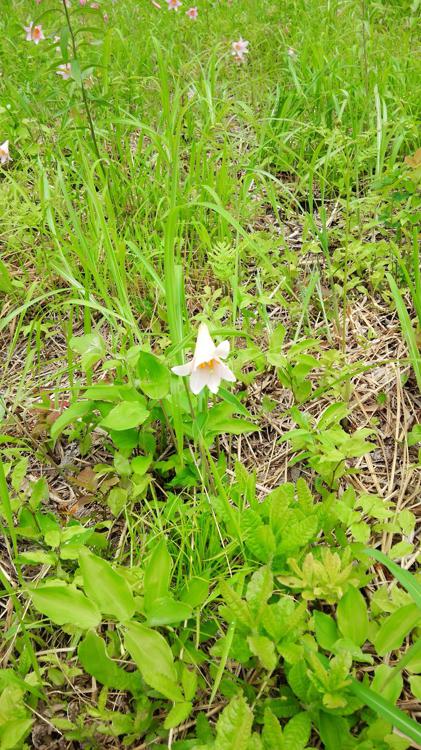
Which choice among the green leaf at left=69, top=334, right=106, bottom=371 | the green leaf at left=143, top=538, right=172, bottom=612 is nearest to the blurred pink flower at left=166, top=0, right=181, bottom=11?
the green leaf at left=69, top=334, right=106, bottom=371

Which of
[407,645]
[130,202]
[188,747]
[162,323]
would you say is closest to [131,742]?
[188,747]

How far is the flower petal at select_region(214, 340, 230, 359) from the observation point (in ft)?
3.57

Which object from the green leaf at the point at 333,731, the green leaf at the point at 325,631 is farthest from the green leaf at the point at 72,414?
the green leaf at the point at 333,731

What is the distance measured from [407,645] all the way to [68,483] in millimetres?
874

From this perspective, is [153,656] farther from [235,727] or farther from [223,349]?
[223,349]

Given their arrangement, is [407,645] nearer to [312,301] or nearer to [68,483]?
[68,483]

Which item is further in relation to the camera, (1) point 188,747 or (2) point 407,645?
(2) point 407,645

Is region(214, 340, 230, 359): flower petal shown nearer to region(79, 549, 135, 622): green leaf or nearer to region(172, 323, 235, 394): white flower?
region(172, 323, 235, 394): white flower

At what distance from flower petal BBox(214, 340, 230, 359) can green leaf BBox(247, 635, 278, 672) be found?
524 millimetres

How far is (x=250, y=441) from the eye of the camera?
57.7 inches

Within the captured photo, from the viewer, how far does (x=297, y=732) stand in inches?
33.4

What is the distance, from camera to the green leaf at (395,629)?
888 mm

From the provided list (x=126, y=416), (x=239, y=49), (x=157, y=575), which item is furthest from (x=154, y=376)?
(x=239, y=49)

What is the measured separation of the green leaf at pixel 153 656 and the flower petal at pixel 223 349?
53cm
